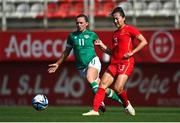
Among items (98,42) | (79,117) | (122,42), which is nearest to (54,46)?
(98,42)

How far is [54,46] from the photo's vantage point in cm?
2555

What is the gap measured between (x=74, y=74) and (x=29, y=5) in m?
3.65

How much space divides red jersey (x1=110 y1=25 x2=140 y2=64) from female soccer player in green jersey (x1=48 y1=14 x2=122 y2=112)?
95 cm

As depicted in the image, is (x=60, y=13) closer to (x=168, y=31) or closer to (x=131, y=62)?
(x=168, y=31)

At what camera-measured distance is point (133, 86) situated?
24.9 m

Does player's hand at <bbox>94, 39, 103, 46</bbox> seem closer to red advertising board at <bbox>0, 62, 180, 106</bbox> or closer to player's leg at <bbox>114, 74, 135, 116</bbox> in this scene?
player's leg at <bbox>114, 74, 135, 116</bbox>

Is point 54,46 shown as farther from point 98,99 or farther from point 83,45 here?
point 98,99

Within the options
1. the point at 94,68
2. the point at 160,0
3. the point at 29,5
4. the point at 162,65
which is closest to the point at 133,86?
the point at 162,65

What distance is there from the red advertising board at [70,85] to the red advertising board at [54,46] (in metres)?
0.54

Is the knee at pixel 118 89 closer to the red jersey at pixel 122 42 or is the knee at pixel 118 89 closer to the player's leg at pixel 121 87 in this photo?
the player's leg at pixel 121 87

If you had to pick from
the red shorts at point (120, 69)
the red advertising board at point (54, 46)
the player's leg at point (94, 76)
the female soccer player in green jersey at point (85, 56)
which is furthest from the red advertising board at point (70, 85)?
the red shorts at point (120, 69)

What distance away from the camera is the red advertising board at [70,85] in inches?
965

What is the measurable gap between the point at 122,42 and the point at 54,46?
10.8 meters

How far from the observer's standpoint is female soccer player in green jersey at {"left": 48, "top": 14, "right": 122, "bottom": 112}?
1569 cm
